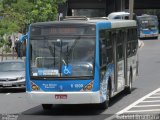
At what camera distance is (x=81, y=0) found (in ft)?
314

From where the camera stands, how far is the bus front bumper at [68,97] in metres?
16.7

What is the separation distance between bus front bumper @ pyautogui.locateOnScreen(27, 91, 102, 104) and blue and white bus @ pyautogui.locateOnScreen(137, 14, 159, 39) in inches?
2182

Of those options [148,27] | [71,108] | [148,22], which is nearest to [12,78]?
[71,108]

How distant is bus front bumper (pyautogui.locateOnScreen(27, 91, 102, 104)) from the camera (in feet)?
54.6

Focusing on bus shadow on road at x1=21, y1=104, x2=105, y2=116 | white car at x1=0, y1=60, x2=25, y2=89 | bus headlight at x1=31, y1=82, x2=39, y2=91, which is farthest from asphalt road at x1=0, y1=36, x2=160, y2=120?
bus headlight at x1=31, y1=82, x2=39, y2=91

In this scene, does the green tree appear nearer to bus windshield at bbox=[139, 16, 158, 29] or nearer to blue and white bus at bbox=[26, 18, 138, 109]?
bus windshield at bbox=[139, 16, 158, 29]

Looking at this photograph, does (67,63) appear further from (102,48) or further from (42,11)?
(42,11)

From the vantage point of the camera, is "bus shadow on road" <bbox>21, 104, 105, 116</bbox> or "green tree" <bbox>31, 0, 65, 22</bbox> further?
"green tree" <bbox>31, 0, 65, 22</bbox>

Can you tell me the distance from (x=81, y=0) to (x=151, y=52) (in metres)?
44.2

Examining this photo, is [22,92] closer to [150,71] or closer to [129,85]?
[129,85]

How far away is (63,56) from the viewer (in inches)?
667

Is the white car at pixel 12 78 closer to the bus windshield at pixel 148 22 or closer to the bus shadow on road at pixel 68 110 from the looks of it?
the bus shadow on road at pixel 68 110

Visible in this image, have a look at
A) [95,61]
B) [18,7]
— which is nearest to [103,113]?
[95,61]

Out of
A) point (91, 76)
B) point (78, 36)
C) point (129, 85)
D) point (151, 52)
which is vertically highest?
point (78, 36)
